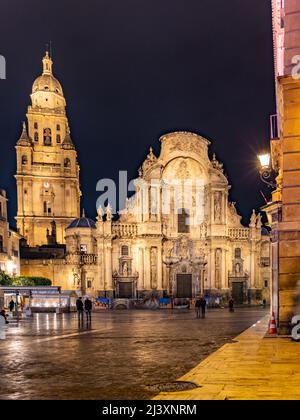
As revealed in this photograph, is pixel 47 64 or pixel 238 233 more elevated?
pixel 47 64

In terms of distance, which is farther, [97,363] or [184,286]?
[184,286]

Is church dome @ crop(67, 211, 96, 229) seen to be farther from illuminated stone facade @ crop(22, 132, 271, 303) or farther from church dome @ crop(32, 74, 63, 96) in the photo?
church dome @ crop(32, 74, 63, 96)

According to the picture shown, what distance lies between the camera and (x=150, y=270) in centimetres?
6397

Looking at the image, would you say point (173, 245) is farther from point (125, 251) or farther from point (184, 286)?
point (125, 251)

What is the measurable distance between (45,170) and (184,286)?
39.4 m

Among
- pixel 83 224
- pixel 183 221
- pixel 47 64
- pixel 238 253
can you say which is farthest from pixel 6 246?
pixel 47 64

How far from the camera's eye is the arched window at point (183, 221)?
66.4 meters

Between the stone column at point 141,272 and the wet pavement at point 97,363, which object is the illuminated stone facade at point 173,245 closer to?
the stone column at point 141,272

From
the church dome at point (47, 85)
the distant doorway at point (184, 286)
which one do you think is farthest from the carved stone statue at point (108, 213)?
the church dome at point (47, 85)

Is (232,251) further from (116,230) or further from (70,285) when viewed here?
(70,285)

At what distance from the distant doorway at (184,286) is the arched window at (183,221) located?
6490 mm

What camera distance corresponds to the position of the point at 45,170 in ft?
294

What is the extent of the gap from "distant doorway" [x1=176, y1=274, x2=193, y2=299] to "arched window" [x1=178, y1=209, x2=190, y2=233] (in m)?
6.49

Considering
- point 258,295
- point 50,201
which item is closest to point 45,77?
point 50,201
